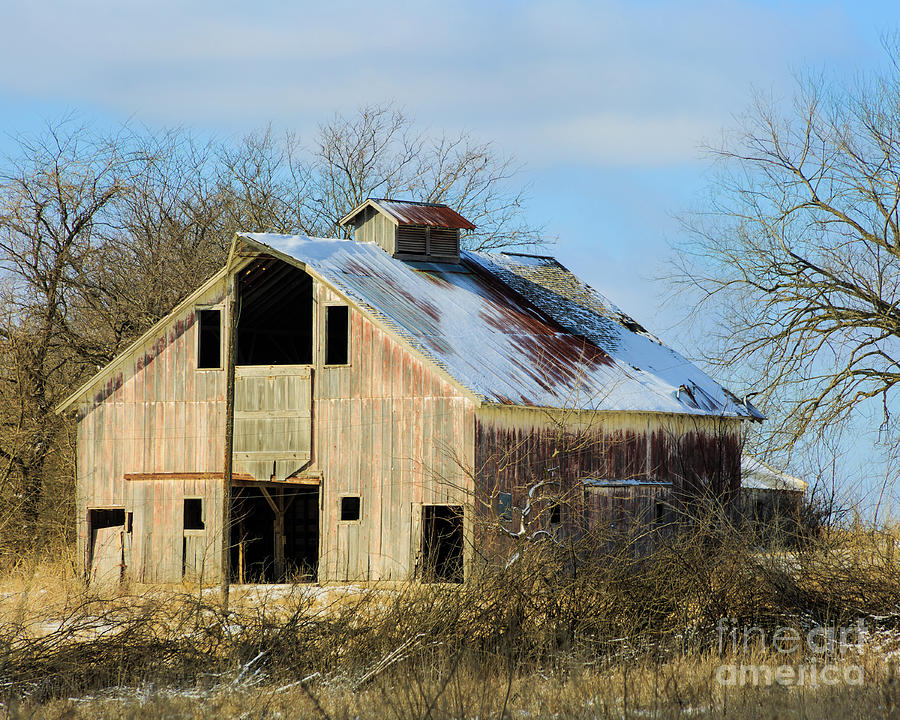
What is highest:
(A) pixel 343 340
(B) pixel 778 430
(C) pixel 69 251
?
(C) pixel 69 251

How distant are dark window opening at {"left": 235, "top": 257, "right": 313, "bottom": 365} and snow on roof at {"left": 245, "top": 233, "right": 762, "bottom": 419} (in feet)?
3.26

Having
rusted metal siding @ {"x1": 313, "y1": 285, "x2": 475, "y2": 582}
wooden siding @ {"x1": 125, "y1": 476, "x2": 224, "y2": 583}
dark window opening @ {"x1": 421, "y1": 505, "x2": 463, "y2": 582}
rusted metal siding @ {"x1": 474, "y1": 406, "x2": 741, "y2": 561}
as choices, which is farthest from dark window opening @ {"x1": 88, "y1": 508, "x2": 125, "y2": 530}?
rusted metal siding @ {"x1": 474, "y1": 406, "x2": 741, "y2": 561}

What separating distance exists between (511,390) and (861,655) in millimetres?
9712

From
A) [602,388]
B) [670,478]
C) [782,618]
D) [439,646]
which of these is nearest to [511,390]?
[602,388]

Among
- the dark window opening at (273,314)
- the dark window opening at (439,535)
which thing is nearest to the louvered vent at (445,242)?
the dark window opening at (273,314)

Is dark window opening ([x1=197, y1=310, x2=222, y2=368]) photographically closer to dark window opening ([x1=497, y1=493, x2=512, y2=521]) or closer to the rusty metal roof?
the rusty metal roof

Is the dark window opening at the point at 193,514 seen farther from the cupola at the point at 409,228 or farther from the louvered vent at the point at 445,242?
the louvered vent at the point at 445,242

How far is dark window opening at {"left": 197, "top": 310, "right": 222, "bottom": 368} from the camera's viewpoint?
23750mm

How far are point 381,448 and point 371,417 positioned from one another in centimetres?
62

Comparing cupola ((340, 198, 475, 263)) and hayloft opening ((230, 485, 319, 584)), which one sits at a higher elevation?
cupola ((340, 198, 475, 263))

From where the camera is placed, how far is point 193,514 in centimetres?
2389

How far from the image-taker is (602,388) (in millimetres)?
23594

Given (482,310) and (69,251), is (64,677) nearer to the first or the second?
(482,310)

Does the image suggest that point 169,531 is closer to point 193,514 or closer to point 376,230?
point 193,514
